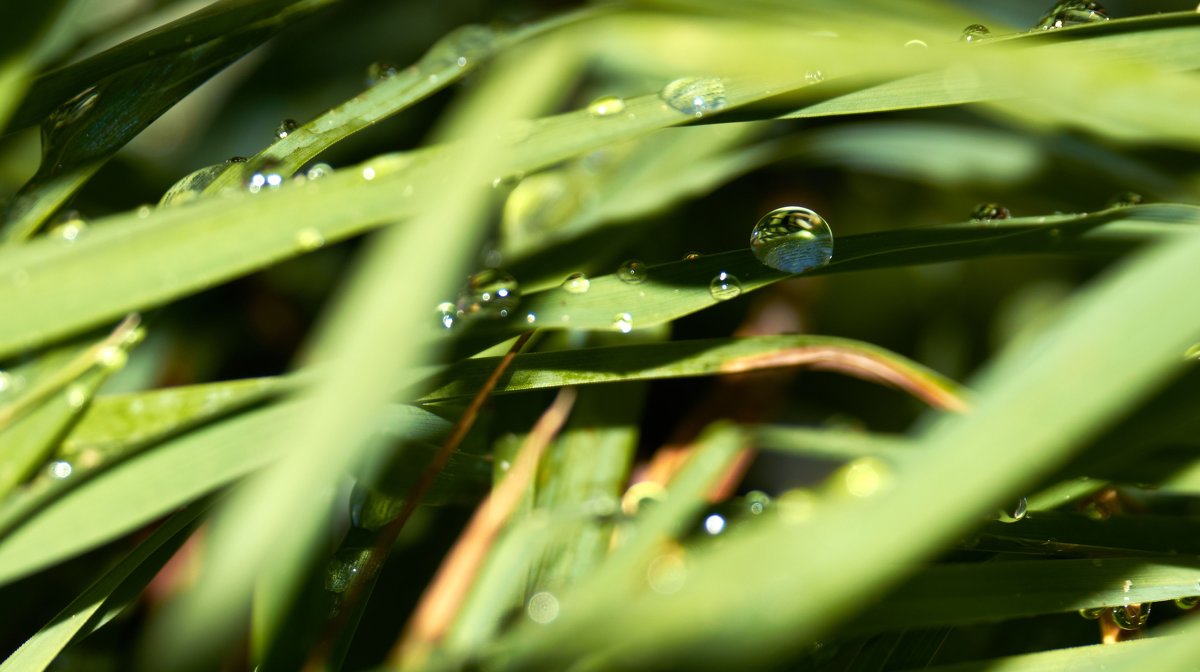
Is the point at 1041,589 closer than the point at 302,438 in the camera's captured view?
No

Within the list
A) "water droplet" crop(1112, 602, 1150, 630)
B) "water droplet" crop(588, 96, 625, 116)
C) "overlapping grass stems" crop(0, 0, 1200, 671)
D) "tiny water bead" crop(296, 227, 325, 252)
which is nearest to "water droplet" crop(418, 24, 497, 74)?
"overlapping grass stems" crop(0, 0, 1200, 671)

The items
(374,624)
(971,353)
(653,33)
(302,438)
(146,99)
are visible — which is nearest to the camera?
(302,438)

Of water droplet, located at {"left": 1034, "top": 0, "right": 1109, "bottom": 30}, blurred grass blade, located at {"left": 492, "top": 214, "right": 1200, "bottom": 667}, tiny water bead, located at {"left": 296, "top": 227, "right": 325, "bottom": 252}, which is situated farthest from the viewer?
water droplet, located at {"left": 1034, "top": 0, "right": 1109, "bottom": 30}

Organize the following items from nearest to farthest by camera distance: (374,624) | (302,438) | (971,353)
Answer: (302,438)
(374,624)
(971,353)

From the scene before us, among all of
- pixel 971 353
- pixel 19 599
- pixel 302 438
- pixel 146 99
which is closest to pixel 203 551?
pixel 19 599

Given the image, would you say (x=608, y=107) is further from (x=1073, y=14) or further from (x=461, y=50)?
(x=1073, y=14)

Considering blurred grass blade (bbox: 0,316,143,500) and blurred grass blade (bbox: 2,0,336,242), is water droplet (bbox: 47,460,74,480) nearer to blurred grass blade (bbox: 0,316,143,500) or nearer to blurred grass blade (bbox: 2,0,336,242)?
blurred grass blade (bbox: 0,316,143,500)

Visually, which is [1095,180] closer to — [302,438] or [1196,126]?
[1196,126]
